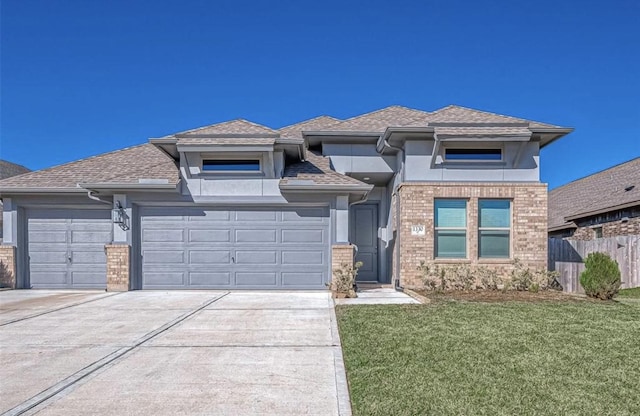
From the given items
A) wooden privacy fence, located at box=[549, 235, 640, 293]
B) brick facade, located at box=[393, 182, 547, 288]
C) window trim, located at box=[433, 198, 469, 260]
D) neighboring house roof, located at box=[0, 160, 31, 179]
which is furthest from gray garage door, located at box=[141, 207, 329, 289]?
neighboring house roof, located at box=[0, 160, 31, 179]

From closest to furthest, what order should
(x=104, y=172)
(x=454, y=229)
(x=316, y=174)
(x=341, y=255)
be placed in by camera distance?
(x=341, y=255) < (x=454, y=229) < (x=316, y=174) < (x=104, y=172)

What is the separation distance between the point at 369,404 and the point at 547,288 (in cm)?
932

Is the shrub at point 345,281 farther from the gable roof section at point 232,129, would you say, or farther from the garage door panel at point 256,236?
the gable roof section at point 232,129

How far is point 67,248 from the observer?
37.6ft

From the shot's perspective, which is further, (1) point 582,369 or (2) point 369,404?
(1) point 582,369

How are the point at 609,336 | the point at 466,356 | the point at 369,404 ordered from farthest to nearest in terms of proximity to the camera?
the point at 609,336
the point at 466,356
the point at 369,404

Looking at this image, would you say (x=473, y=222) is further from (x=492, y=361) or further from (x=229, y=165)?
(x=229, y=165)

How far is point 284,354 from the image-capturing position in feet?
16.8

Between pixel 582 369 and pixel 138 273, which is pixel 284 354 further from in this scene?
pixel 138 273

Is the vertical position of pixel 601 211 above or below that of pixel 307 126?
below

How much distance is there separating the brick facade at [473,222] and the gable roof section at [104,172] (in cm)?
651

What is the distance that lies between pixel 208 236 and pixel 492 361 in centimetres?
826

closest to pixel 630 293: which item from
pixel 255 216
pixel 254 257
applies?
pixel 254 257

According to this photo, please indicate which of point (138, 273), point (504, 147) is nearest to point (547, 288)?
point (504, 147)
